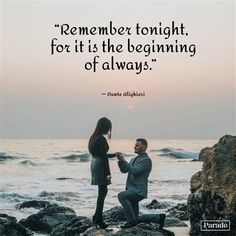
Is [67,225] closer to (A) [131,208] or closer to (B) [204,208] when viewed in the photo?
(A) [131,208]

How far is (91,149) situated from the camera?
10117mm

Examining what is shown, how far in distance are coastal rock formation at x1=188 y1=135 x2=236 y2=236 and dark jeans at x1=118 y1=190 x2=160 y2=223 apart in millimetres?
1298

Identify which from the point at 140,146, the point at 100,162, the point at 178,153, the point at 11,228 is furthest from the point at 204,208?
the point at 178,153

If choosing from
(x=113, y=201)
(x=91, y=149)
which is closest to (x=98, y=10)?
(x=91, y=149)

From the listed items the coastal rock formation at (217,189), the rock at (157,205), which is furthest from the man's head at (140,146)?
the rock at (157,205)

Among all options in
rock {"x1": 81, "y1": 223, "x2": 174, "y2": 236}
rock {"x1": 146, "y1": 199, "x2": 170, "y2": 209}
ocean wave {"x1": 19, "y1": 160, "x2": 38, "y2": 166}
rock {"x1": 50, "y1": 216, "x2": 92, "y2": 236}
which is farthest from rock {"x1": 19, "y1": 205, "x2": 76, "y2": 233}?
ocean wave {"x1": 19, "y1": 160, "x2": 38, "y2": 166}

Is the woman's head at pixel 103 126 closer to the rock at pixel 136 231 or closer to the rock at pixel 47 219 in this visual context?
the rock at pixel 136 231

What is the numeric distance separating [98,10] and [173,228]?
4820mm

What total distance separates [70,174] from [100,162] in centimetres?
970

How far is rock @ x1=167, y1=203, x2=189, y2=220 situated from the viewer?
1331cm

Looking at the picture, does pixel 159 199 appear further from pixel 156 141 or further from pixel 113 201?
pixel 156 141

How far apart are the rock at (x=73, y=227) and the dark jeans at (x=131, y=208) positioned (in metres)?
0.90

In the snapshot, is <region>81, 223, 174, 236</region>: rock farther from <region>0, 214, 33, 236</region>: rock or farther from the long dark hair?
<region>0, 214, 33, 236</region>: rock

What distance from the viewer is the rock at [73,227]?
1030 centimetres
